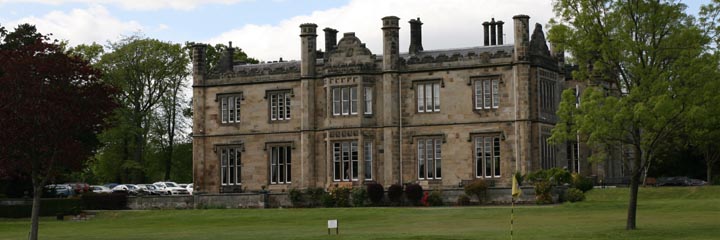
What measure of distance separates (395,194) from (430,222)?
43.5 feet

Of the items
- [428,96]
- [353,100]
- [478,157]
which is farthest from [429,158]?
[353,100]

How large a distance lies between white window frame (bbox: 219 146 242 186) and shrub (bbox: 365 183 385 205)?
38.2 feet

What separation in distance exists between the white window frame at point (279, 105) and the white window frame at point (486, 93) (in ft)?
37.2

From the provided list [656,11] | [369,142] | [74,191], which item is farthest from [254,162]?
[656,11]

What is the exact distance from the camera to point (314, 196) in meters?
59.5

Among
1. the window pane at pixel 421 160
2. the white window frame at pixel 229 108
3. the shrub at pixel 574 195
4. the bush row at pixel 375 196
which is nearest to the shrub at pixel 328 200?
the bush row at pixel 375 196

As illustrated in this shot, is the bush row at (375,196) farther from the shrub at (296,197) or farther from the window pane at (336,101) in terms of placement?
the window pane at (336,101)

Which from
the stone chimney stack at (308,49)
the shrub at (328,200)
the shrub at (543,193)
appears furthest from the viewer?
the stone chimney stack at (308,49)

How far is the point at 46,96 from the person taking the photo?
35.4 metres

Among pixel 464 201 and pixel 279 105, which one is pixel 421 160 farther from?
pixel 279 105

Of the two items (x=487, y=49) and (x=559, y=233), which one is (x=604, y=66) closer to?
(x=559, y=233)

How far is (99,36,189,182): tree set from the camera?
86688mm

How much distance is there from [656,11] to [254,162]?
3570 centimetres

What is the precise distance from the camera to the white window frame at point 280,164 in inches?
2566
